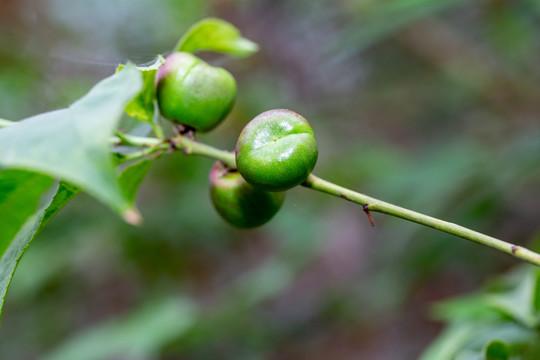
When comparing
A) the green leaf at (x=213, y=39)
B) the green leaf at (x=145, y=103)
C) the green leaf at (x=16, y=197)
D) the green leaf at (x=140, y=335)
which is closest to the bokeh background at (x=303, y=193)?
the green leaf at (x=140, y=335)

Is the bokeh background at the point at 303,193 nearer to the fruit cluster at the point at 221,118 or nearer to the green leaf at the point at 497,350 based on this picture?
the fruit cluster at the point at 221,118

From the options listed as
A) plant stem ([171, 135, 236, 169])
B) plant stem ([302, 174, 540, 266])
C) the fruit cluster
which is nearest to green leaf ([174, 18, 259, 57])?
the fruit cluster

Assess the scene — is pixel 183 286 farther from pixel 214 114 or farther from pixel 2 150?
pixel 2 150

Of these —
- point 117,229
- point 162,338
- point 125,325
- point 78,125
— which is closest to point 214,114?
point 78,125

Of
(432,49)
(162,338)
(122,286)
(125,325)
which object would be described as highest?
(432,49)

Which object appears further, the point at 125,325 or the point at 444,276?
the point at 444,276

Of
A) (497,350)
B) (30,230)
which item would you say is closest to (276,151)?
(30,230)

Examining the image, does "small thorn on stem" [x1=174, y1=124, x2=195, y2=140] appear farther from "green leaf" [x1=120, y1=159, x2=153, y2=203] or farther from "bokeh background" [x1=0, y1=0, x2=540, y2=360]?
"bokeh background" [x1=0, y1=0, x2=540, y2=360]
